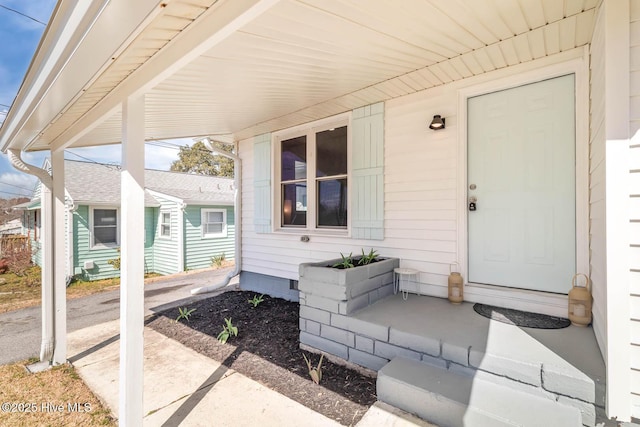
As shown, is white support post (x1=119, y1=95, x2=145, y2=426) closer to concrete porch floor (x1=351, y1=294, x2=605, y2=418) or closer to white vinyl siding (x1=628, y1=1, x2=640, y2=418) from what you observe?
concrete porch floor (x1=351, y1=294, x2=605, y2=418)

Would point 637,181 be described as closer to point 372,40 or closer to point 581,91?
point 581,91

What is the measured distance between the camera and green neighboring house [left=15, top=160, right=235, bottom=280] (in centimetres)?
842

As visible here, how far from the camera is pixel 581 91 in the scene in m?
2.52

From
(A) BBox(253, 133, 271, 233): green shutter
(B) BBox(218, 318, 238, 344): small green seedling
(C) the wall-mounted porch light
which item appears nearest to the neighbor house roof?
(A) BBox(253, 133, 271, 233): green shutter

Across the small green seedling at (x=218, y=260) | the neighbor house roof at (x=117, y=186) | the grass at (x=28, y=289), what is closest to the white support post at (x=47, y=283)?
the grass at (x=28, y=289)

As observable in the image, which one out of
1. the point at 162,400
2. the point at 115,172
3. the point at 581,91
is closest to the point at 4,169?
the point at 115,172

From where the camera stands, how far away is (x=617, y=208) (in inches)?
62.5

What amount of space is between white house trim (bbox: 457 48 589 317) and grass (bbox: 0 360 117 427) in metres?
3.34

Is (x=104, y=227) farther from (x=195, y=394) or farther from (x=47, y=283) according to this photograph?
(x=195, y=394)

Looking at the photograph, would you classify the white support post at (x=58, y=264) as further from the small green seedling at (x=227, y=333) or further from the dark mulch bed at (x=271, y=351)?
the small green seedling at (x=227, y=333)

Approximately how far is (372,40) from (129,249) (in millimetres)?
2222

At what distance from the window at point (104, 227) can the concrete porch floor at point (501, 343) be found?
9.10 metres

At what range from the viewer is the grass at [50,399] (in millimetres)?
2230

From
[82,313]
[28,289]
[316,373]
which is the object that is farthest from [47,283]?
[28,289]
